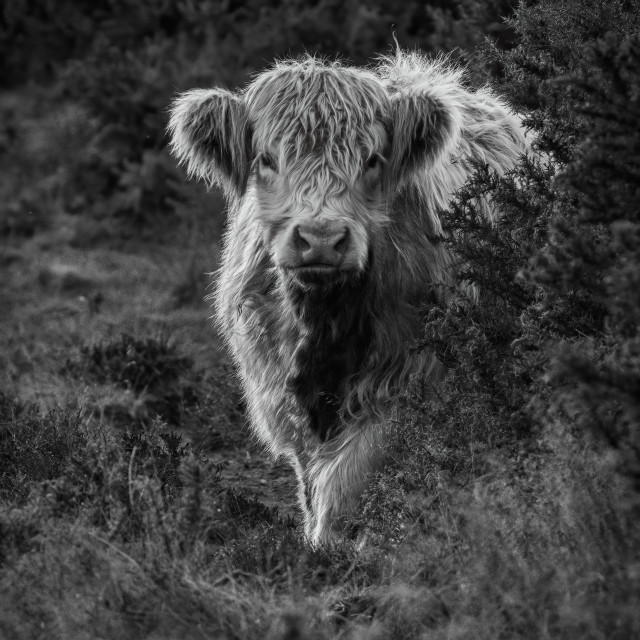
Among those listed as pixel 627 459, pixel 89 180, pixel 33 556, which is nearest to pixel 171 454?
pixel 33 556

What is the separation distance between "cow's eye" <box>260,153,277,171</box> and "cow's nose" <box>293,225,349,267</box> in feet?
1.79

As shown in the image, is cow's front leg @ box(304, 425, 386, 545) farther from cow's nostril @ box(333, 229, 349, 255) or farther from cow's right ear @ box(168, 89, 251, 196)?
cow's right ear @ box(168, 89, 251, 196)

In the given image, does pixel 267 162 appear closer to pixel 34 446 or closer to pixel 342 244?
pixel 342 244

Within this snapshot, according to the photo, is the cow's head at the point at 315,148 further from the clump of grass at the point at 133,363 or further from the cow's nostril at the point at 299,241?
the clump of grass at the point at 133,363

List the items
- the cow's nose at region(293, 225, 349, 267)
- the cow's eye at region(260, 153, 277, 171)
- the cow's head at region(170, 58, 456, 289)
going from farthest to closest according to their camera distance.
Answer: the cow's eye at region(260, 153, 277, 171), the cow's head at region(170, 58, 456, 289), the cow's nose at region(293, 225, 349, 267)

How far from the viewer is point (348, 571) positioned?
3.02m

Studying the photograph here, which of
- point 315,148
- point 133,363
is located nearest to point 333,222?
point 315,148

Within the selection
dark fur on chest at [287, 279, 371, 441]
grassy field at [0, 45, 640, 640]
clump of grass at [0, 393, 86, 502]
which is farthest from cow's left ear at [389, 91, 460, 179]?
clump of grass at [0, 393, 86, 502]

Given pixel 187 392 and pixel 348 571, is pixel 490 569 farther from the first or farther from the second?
pixel 187 392

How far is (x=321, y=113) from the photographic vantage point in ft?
13.2

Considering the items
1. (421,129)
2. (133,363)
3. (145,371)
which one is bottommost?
(145,371)

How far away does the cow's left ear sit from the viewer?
414 centimetres

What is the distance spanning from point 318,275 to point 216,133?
1055mm

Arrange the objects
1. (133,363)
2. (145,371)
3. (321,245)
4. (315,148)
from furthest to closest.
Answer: (145,371), (133,363), (315,148), (321,245)
